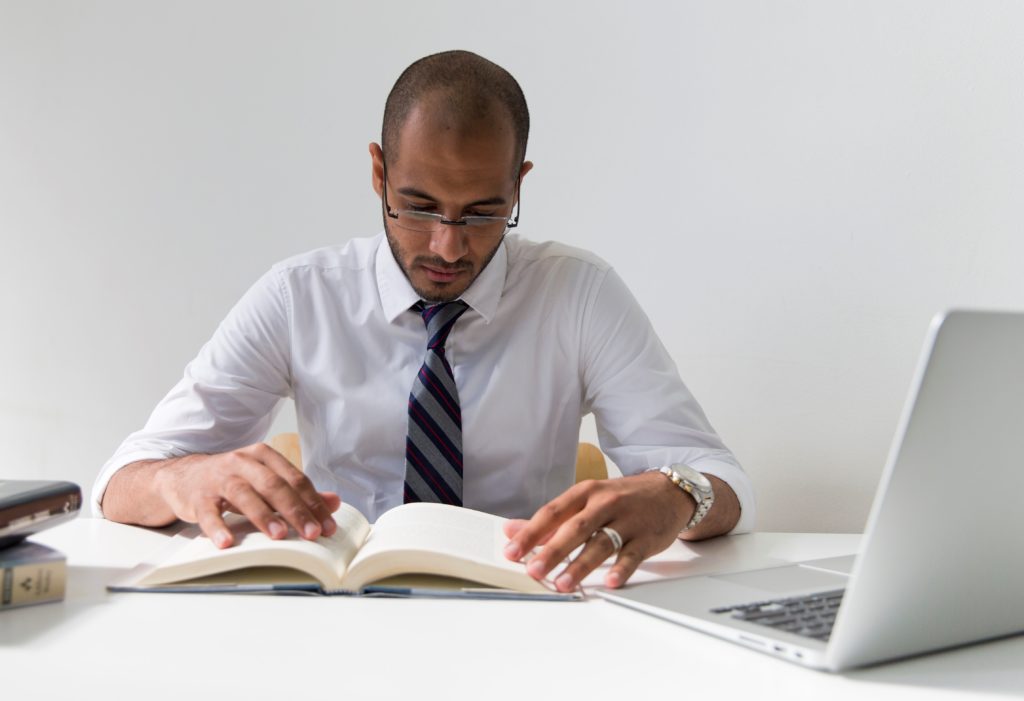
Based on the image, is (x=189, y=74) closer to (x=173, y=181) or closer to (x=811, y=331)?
(x=173, y=181)

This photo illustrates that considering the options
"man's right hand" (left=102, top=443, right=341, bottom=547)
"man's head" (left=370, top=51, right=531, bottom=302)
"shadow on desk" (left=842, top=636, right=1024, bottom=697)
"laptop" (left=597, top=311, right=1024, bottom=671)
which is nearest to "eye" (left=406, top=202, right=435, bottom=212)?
"man's head" (left=370, top=51, right=531, bottom=302)

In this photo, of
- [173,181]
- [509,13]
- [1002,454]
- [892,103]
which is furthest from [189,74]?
[1002,454]

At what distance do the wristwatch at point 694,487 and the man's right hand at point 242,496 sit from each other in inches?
17.4

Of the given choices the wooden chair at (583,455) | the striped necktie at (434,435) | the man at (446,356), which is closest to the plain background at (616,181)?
the wooden chair at (583,455)

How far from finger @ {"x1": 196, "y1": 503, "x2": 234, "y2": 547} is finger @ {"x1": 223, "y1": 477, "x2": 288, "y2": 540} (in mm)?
23

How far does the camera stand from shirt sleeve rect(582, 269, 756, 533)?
1.68 m

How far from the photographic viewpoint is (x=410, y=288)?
1.80 metres

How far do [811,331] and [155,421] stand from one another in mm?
1377

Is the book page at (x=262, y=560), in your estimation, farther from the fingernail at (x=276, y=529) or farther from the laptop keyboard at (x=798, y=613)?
the laptop keyboard at (x=798, y=613)

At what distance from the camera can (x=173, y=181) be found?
2518mm

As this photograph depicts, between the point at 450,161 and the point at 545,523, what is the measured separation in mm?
695

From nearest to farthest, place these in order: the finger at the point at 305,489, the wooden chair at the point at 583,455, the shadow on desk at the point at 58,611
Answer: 1. the shadow on desk at the point at 58,611
2. the finger at the point at 305,489
3. the wooden chair at the point at 583,455

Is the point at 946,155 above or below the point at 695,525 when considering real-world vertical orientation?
above

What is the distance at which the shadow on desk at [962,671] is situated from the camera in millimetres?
815
